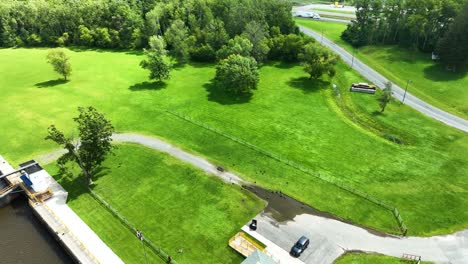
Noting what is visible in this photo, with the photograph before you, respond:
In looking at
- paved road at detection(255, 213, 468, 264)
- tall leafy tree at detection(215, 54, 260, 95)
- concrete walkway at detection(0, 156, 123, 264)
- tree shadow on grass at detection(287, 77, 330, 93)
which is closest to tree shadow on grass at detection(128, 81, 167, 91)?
tall leafy tree at detection(215, 54, 260, 95)

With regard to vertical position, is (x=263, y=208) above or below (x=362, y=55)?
below

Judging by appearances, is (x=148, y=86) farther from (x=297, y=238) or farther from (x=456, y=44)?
(x=456, y=44)

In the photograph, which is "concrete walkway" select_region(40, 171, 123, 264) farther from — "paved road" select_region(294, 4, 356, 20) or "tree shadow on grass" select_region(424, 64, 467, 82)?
"paved road" select_region(294, 4, 356, 20)

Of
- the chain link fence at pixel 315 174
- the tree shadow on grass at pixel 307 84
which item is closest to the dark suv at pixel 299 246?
the chain link fence at pixel 315 174

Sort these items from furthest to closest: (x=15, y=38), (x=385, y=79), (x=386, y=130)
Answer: (x=15, y=38), (x=385, y=79), (x=386, y=130)

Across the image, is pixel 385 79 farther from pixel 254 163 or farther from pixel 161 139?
pixel 161 139

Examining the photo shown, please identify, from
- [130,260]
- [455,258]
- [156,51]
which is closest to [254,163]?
[130,260]
